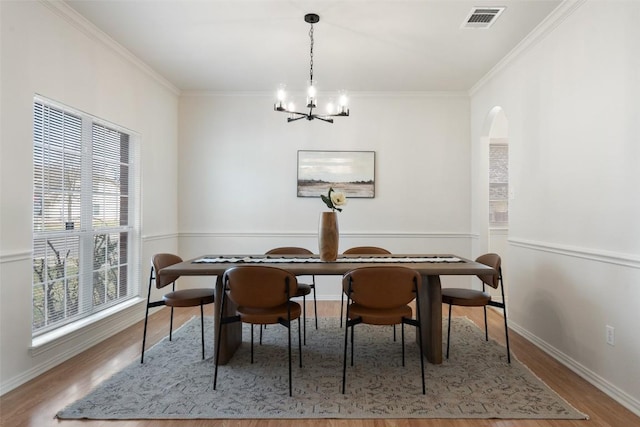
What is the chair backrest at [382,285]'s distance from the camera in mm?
2334

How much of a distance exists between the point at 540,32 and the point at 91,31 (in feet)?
13.3

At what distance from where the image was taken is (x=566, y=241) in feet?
9.36

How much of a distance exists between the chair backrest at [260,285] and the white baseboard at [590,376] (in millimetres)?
2203

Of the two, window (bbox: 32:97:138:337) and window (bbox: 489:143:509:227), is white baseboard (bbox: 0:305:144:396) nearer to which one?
window (bbox: 32:97:138:337)

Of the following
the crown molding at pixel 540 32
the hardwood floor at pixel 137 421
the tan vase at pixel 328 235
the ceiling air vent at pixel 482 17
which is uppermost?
the ceiling air vent at pixel 482 17

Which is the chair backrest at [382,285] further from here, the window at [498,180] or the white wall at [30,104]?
the window at [498,180]

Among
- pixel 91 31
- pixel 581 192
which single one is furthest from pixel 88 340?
pixel 581 192

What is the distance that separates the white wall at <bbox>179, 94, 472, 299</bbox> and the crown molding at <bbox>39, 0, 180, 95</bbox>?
1.02m

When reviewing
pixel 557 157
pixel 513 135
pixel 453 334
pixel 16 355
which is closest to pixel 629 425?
pixel 453 334

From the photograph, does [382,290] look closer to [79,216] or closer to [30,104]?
[79,216]

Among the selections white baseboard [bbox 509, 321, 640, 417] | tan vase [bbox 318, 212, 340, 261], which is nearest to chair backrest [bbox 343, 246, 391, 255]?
tan vase [bbox 318, 212, 340, 261]

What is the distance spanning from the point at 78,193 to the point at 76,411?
1.85 m

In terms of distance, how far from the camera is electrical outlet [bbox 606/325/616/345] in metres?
2.35

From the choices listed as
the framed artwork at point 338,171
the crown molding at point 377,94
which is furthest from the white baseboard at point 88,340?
the crown molding at point 377,94
